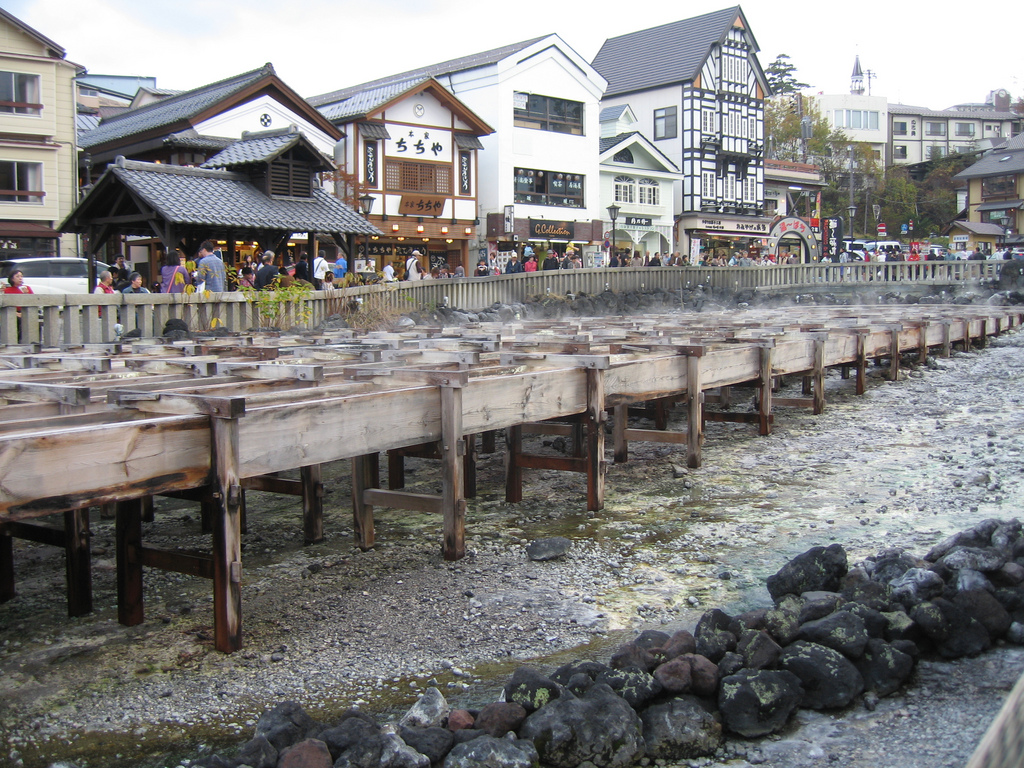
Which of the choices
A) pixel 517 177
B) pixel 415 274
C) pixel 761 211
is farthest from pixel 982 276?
pixel 415 274

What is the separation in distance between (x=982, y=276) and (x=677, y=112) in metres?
16.9

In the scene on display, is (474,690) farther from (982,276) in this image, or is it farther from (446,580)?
(982,276)

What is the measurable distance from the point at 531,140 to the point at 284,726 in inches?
1396

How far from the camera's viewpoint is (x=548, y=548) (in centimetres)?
601

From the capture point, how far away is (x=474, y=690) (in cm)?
412

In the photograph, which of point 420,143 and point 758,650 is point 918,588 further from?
point 420,143

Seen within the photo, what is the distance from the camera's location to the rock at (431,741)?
3.33 metres

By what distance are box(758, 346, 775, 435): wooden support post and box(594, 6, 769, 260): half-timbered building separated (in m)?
37.4

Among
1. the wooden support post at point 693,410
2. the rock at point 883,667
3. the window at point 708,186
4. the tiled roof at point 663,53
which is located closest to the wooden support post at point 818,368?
the wooden support post at point 693,410

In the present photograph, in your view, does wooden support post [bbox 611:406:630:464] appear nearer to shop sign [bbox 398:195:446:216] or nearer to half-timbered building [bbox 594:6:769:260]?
shop sign [bbox 398:195:446:216]

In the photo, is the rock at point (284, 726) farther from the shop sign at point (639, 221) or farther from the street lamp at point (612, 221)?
the shop sign at point (639, 221)

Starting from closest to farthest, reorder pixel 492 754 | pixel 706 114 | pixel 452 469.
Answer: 1. pixel 492 754
2. pixel 452 469
3. pixel 706 114

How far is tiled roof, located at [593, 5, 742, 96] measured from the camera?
45750 mm

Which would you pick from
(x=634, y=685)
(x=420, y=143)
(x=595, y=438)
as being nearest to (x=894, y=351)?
(x=595, y=438)
